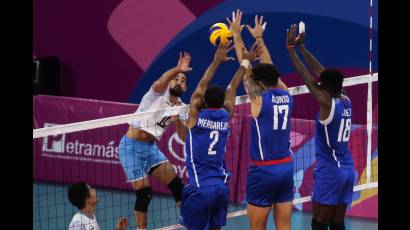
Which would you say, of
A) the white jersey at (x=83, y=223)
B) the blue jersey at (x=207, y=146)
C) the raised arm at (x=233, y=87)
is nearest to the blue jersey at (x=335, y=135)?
the raised arm at (x=233, y=87)

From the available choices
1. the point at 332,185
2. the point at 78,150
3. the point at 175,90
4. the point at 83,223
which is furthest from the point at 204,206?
the point at 78,150

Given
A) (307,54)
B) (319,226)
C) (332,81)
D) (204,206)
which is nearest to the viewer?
(204,206)

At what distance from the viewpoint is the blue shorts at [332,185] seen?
10.8m

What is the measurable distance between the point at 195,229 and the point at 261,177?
36.0 inches

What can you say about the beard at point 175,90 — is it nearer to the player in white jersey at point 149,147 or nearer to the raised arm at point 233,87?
the player in white jersey at point 149,147

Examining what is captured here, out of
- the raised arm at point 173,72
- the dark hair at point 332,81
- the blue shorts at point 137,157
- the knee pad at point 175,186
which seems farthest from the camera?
the knee pad at point 175,186

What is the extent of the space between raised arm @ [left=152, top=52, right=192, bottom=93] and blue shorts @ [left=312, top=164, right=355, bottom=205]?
1940 mm

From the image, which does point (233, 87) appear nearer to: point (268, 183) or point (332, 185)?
point (268, 183)

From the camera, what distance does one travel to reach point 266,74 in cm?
1055

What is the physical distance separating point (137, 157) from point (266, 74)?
2.45 m

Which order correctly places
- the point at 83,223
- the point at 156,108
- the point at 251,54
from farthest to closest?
the point at 156,108 < the point at 251,54 < the point at 83,223

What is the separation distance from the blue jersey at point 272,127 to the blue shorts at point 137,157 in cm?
204

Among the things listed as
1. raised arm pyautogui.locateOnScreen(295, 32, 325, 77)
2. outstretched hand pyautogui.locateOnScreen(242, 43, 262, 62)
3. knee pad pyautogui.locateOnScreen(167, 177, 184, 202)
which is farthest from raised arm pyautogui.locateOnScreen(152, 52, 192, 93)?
raised arm pyautogui.locateOnScreen(295, 32, 325, 77)

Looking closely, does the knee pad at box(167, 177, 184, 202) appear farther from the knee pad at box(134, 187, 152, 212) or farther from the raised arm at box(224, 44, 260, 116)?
the raised arm at box(224, 44, 260, 116)
